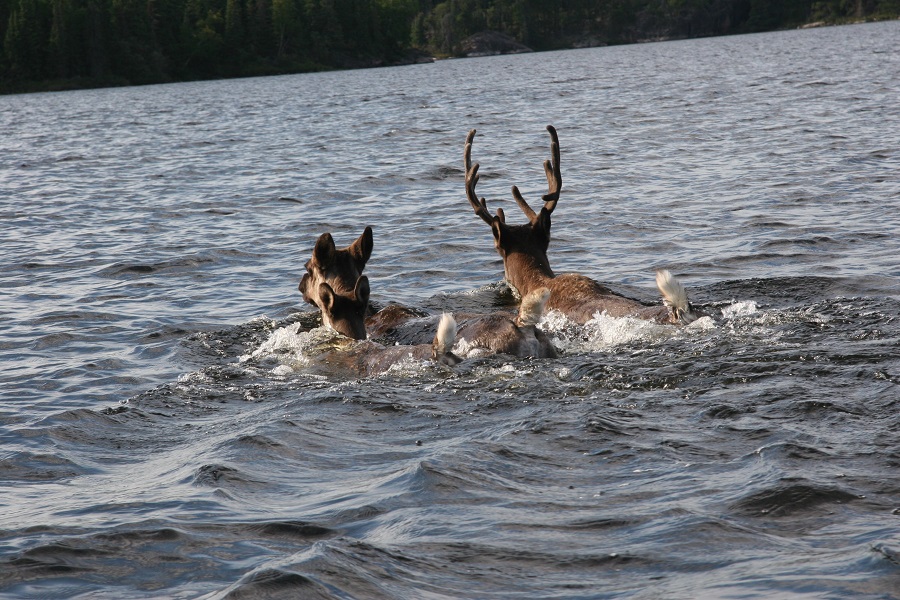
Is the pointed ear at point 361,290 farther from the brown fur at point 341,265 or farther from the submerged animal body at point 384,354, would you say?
the submerged animal body at point 384,354

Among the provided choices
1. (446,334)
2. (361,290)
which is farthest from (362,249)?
(446,334)

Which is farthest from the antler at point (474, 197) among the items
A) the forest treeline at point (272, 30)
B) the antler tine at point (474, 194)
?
the forest treeline at point (272, 30)

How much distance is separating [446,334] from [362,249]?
1848 millimetres

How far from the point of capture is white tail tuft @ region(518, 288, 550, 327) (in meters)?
7.53

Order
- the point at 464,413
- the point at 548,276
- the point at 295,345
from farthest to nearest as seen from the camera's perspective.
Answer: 1. the point at 548,276
2. the point at 295,345
3. the point at 464,413

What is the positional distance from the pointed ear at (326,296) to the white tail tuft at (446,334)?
1.47 metres

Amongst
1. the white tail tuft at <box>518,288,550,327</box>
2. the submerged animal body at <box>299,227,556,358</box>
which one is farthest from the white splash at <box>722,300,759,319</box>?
the white tail tuft at <box>518,288,550,327</box>

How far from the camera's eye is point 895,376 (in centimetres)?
669

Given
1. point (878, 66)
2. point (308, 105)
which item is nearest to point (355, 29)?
point (308, 105)

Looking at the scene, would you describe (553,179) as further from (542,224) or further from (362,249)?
(362,249)

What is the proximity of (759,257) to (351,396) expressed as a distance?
21.5 ft

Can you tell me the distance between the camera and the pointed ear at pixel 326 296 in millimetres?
8602

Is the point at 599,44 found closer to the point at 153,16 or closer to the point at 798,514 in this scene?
the point at 153,16

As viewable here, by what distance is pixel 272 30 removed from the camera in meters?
116
